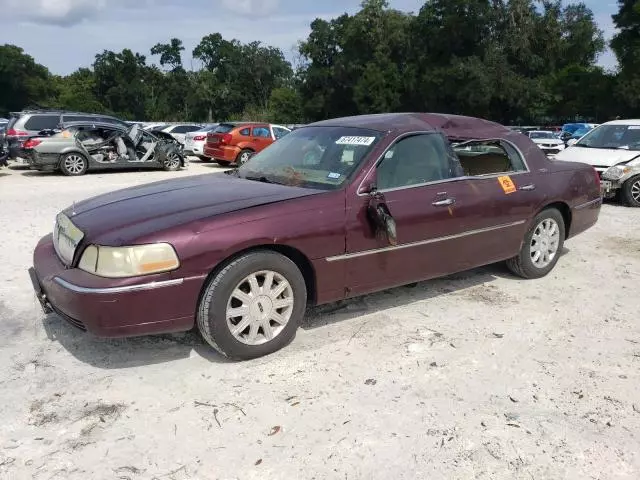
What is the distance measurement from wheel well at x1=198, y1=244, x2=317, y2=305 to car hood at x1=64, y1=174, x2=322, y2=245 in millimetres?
283

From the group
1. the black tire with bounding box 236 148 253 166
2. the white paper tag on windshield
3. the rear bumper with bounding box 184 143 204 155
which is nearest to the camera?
the white paper tag on windshield

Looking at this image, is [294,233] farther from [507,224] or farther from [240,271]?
[507,224]

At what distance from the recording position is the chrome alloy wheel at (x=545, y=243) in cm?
554

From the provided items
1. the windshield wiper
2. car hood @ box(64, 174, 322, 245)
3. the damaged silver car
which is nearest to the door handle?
car hood @ box(64, 174, 322, 245)

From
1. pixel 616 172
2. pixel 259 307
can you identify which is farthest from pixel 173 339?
pixel 616 172

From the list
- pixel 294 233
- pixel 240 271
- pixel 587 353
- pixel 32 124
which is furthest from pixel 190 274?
pixel 32 124

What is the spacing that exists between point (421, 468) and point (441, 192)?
2397 millimetres

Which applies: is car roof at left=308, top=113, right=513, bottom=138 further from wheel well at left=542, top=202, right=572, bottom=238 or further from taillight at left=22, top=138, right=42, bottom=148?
taillight at left=22, top=138, right=42, bottom=148

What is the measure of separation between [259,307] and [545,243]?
3.20m

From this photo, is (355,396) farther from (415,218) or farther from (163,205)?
(163,205)

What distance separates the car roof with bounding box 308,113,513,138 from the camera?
15.5 feet

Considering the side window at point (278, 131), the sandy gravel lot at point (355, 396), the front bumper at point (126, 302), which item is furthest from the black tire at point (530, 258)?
the side window at point (278, 131)

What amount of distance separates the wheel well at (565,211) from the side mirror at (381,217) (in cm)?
213

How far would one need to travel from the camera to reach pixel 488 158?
522 centimetres
